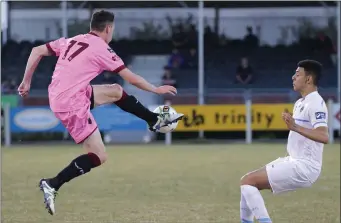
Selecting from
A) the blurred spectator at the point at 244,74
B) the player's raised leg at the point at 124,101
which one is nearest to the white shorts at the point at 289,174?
the player's raised leg at the point at 124,101

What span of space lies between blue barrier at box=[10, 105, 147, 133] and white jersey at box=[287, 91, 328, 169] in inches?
575

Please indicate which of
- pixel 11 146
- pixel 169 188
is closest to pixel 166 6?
pixel 11 146

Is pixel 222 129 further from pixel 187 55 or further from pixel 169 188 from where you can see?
pixel 169 188

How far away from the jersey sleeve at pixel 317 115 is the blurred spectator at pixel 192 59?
1992cm

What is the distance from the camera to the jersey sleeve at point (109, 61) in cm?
778

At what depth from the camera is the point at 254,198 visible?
742cm

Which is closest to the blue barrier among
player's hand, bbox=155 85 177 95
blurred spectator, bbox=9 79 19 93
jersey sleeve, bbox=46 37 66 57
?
blurred spectator, bbox=9 79 19 93

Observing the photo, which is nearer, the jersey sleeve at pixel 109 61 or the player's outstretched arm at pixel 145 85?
the player's outstretched arm at pixel 145 85

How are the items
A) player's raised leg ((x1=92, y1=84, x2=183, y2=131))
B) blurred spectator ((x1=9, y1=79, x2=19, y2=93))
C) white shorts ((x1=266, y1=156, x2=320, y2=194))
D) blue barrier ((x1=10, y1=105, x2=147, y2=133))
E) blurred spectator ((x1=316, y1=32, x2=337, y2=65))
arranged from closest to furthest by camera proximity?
white shorts ((x1=266, y1=156, x2=320, y2=194))
player's raised leg ((x1=92, y1=84, x2=183, y2=131))
blue barrier ((x1=10, y1=105, x2=147, y2=133))
blurred spectator ((x1=9, y1=79, x2=19, y2=93))
blurred spectator ((x1=316, y1=32, x2=337, y2=65))

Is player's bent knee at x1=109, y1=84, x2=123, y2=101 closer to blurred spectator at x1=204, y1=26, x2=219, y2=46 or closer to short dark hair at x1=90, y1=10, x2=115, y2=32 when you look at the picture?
short dark hair at x1=90, y1=10, x2=115, y2=32

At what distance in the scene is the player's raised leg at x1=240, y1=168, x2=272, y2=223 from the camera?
7418 mm

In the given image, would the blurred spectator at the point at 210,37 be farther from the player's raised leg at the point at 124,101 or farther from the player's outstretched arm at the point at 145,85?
the player's outstretched arm at the point at 145,85

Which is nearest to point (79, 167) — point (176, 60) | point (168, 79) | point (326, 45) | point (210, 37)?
point (168, 79)

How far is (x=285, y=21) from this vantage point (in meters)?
28.9
